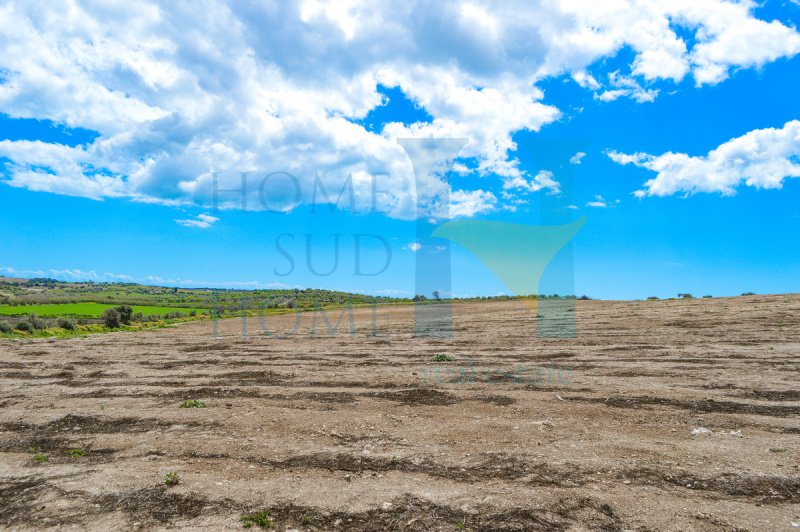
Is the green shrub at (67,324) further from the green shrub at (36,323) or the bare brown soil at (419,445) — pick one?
the bare brown soil at (419,445)

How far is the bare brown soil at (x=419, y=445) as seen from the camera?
6242 mm

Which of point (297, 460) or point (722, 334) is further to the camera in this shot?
point (722, 334)

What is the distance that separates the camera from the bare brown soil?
6242mm

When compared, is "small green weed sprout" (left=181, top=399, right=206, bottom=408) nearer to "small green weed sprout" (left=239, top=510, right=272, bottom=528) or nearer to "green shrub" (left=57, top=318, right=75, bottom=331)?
"small green weed sprout" (left=239, top=510, right=272, bottom=528)

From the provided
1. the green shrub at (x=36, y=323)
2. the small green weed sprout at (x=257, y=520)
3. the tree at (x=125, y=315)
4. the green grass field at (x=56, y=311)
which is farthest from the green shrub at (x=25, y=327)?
the small green weed sprout at (x=257, y=520)

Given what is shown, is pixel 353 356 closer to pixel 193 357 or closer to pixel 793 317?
pixel 193 357

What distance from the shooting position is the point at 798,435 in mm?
8750

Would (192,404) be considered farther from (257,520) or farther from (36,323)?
(36,323)

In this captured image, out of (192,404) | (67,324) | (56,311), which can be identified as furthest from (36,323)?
(192,404)

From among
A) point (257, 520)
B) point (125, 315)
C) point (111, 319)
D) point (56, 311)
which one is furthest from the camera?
point (56, 311)

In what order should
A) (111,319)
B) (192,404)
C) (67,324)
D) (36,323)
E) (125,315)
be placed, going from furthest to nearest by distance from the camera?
(125,315), (111,319), (67,324), (36,323), (192,404)

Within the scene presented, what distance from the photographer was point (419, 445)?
8.81m

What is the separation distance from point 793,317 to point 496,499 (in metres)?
30.1

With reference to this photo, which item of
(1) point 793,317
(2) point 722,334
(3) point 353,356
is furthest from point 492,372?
(1) point 793,317
